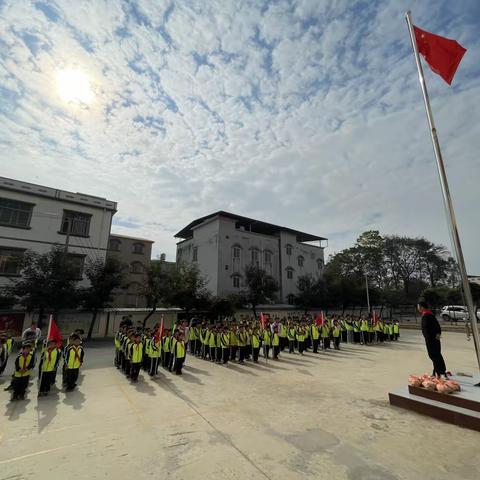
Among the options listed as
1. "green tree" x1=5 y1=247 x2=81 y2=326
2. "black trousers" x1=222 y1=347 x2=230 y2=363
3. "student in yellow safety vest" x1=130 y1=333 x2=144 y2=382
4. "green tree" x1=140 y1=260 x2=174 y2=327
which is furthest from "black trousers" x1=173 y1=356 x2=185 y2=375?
"green tree" x1=140 y1=260 x2=174 y2=327

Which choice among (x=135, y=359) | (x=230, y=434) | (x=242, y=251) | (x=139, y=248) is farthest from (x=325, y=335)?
(x=139, y=248)

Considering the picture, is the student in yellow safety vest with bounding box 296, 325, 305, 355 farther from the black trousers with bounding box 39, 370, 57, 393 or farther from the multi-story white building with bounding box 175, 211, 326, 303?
the multi-story white building with bounding box 175, 211, 326, 303

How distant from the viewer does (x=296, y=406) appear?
649 cm

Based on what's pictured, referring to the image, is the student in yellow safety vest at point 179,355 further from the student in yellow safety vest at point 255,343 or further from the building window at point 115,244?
the building window at point 115,244

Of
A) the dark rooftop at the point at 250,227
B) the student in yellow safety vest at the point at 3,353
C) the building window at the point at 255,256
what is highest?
the dark rooftop at the point at 250,227

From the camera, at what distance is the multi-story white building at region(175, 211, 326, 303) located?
3247 centimetres

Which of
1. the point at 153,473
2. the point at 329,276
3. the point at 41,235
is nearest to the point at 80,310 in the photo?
the point at 41,235

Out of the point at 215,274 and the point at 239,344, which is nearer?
the point at 239,344

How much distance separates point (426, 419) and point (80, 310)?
21420mm

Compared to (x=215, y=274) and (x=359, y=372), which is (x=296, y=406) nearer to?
(x=359, y=372)

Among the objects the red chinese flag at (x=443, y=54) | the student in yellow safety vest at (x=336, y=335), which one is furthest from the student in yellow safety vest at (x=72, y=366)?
the red chinese flag at (x=443, y=54)

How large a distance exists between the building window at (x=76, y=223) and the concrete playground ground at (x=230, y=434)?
16562 millimetres

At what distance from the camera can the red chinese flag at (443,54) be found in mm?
7039

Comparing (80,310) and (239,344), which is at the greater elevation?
(80,310)
